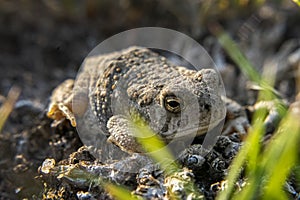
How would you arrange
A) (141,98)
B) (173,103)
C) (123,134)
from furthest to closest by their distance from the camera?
(141,98)
(123,134)
(173,103)

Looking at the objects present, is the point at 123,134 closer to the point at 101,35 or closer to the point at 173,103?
the point at 173,103

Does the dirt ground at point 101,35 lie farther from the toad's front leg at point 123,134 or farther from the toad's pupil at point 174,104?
the toad's pupil at point 174,104

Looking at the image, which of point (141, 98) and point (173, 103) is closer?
point (173, 103)

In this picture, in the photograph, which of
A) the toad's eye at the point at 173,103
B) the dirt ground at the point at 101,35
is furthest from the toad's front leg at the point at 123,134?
the dirt ground at the point at 101,35

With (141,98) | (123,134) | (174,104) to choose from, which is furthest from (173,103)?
(123,134)

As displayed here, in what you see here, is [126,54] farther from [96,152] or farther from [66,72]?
[66,72]

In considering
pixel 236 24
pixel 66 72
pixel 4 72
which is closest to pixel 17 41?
pixel 4 72

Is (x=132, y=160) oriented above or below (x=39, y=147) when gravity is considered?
below

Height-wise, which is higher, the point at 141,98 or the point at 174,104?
the point at 141,98
